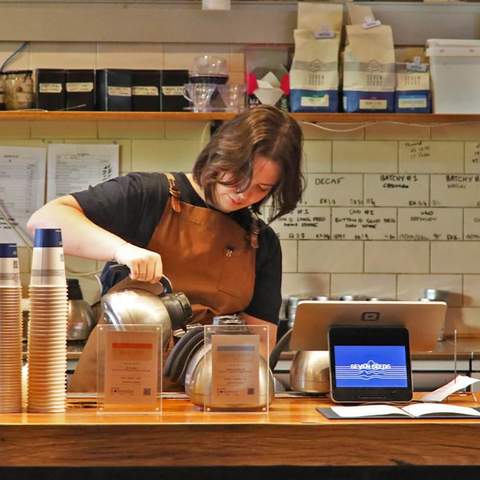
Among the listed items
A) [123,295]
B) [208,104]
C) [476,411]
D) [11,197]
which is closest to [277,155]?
[123,295]

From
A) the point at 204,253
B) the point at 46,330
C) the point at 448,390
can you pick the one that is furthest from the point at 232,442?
the point at 204,253

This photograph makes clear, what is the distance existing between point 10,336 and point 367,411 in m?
0.74

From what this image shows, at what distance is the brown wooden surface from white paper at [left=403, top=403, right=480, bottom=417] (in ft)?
0.30

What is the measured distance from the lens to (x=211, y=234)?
299 centimetres

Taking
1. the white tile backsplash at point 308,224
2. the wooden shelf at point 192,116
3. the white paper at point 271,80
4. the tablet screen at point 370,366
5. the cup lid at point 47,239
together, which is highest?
the white paper at point 271,80

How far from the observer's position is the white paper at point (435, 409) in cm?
213

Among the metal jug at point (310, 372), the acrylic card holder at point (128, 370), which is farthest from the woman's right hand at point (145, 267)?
the metal jug at point (310, 372)

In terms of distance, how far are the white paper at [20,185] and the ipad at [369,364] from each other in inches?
103

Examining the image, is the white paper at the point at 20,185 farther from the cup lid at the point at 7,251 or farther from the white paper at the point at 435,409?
the white paper at the point at 435,409

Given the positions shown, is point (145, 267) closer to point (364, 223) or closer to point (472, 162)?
point (364, 223)

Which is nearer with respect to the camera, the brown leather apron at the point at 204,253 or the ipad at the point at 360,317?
the ipad at the point at 360,317

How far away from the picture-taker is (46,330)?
213 cm

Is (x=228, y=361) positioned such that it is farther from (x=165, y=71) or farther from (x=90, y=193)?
(x=165, y=71)

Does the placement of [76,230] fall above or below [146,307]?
above
